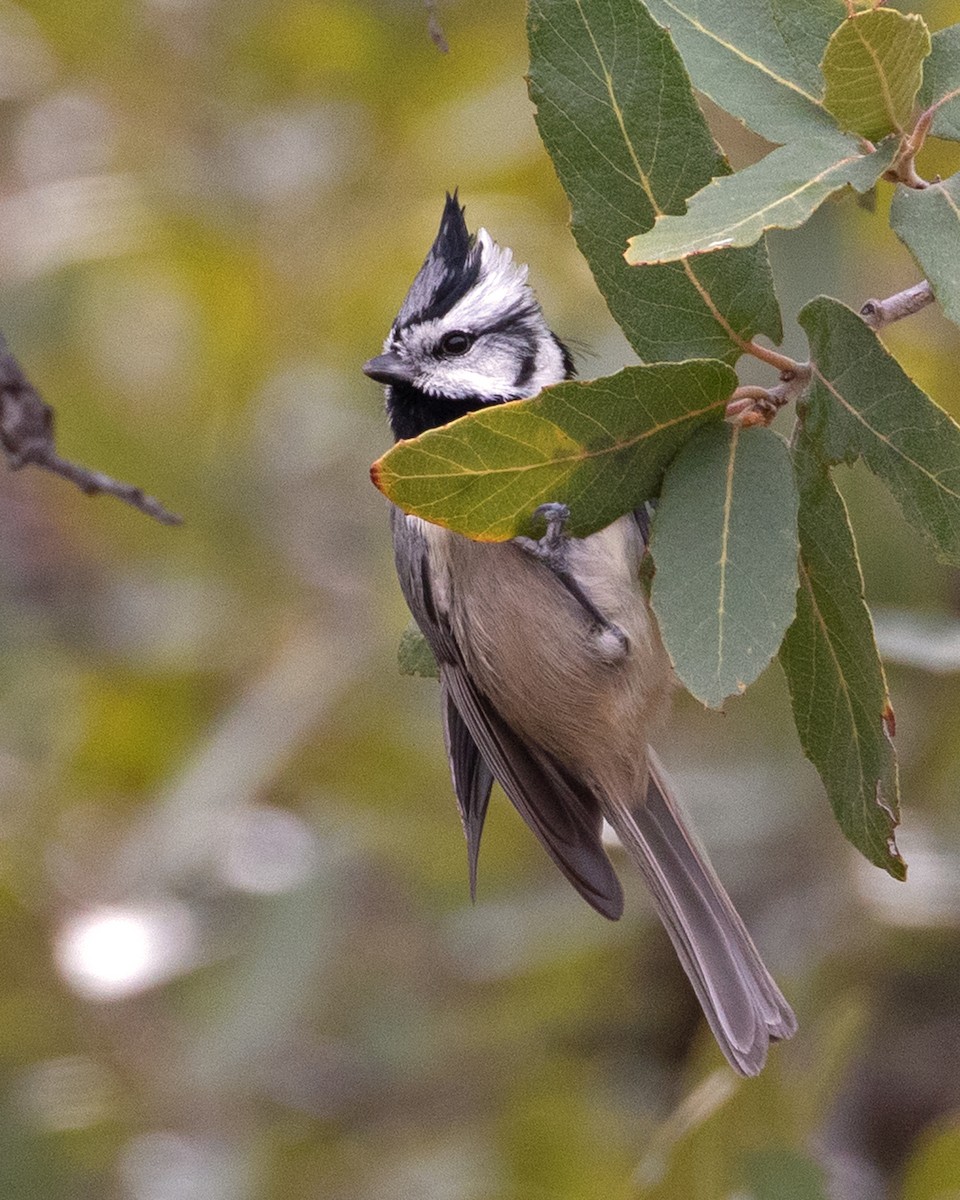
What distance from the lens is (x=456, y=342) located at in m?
3.15

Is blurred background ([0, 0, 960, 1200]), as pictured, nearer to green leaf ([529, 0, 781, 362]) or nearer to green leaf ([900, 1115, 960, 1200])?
A: green leaf ([900, 1115, 960, 1200])

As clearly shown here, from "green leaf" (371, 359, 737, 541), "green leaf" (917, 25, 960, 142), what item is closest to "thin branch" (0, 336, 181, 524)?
"green leaf" (371, 359, 737, 541)

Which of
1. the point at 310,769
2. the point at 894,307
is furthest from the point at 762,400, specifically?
the point at 310,769

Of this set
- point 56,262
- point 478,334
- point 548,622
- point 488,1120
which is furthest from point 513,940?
point 56,262

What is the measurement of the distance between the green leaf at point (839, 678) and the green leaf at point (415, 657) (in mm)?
895

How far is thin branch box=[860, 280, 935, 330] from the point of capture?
1.93m

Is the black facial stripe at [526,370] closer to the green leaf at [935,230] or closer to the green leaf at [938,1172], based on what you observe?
the green leaf at [935,230]

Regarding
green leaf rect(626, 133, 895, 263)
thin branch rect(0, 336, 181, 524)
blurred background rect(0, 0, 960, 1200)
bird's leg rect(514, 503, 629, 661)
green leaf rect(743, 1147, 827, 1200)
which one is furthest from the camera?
blurred background rect(0, 0, 960, 1200)

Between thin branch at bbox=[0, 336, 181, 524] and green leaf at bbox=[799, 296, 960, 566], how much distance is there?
1289mm

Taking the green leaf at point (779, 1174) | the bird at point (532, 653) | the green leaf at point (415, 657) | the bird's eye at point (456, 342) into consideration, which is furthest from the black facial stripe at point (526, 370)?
the green leaf at point (779, 1174)

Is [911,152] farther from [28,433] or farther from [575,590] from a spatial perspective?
[28,433]

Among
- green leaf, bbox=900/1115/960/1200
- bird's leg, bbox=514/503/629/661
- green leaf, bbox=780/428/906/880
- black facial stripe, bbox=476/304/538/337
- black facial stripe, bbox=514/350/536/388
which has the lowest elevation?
green leaf, bbox=900/1115/960/1200

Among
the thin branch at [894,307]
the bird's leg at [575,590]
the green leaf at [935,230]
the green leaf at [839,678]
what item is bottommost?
the bird's leg at [575,590]

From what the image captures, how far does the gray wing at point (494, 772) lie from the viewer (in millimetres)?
3014
